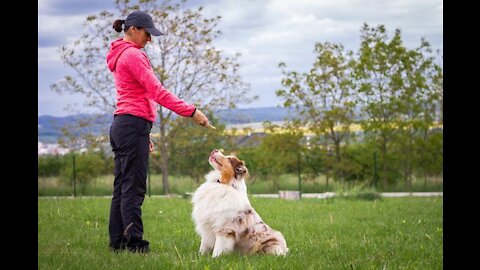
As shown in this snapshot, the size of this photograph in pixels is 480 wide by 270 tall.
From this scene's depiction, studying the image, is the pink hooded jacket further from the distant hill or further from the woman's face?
the distant hill

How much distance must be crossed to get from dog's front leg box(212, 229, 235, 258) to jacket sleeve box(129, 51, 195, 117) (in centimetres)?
121

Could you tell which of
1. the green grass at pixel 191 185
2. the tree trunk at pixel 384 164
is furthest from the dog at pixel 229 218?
the tree trunk at pixel 384 164

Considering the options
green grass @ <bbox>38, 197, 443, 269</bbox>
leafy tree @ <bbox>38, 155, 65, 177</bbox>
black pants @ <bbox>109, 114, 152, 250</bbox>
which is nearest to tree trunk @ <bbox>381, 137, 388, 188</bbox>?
green grass @ <bbox>38, 197, 443, 269</bbox>

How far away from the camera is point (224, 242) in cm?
621

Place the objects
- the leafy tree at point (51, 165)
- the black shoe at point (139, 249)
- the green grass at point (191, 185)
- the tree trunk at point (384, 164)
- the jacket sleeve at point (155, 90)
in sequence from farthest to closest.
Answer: the tree trunk at point (384, 164) < the leafy tree at point (51, 165) < the green grass at point (191, 185) < the black shoe at point (139, 249) < the jacket sleeve at point (155, 90)

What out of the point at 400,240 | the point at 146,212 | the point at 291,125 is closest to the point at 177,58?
the point at 291,125

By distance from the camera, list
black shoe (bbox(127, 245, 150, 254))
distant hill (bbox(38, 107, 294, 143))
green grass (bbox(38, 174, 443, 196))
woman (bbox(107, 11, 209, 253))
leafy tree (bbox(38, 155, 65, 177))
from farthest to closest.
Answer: leafy tree (bbox(38, 155, 65, 177)), distant hill (bbox(38, 107, 294, 143)), green grass (bbox(38, 174, 443, 196)), black shoe (bbox(127, 245, 150, 254)), woman (bbox(107, 11, 209, 253))

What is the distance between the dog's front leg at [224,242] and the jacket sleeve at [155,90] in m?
1.21

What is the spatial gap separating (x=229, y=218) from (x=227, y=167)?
54cm

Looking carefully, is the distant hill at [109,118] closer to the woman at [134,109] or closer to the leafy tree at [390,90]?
the leafy tree at [390,90]

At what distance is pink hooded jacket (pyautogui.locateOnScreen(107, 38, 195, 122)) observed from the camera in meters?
6.22

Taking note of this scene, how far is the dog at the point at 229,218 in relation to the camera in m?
6.29

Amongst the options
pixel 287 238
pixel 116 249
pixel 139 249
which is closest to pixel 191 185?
pixel 287 238

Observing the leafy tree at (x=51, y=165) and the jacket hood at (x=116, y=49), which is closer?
the jacket hood at (x=116, y=49)
